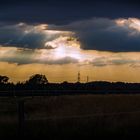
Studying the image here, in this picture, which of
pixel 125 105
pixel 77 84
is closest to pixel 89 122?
pixel 125 105

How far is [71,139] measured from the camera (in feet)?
64.2

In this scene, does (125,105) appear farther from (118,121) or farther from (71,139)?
(71,139)

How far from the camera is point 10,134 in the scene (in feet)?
63.1

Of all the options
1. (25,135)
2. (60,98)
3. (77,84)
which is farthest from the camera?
(77,84)

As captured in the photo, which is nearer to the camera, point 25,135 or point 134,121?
point 25,135

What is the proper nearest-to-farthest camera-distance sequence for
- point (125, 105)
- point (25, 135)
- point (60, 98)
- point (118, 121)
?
1. point (25, 135)
2. point (118, 121)
3. point (125, 105)
4. point (60, 98)

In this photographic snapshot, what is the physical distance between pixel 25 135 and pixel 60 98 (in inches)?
944

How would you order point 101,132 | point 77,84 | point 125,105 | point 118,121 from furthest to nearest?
point 77,84 < point 125,105 < point 118,121 < point 101,132

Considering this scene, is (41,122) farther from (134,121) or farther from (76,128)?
(134,121)

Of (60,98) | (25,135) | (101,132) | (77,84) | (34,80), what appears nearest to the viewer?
(25,135)

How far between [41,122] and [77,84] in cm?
5787

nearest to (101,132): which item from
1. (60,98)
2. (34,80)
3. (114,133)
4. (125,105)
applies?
(114,133)

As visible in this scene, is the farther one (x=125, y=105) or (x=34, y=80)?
(x=34, y=80)

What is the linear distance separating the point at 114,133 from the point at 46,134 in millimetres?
2709
